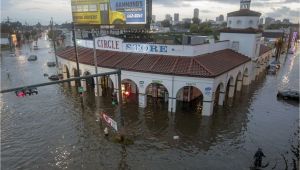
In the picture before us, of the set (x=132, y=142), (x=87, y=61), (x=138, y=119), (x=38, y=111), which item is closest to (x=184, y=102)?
(x=138, y=119)

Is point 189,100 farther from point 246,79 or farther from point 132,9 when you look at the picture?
point 132,9

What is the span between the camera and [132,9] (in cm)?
3369

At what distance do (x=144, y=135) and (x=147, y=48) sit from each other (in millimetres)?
12241

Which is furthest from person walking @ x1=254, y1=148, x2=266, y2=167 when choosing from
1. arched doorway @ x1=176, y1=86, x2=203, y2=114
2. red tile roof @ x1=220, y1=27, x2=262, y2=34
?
red tile roof @ x1=220, y1=27, x2=262, y2=34

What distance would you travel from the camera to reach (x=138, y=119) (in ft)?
86.8

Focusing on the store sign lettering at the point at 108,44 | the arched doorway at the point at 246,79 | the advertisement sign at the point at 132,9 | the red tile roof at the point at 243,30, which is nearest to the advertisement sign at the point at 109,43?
the store sign lettering at the point at 108,44

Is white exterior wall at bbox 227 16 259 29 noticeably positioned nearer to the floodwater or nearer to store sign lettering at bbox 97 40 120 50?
the floodwater

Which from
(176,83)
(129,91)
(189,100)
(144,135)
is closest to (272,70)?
(189,100)

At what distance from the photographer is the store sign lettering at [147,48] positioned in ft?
98.1

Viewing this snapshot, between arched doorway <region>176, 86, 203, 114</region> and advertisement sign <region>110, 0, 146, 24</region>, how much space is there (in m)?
11.0

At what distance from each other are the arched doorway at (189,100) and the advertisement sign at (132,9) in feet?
36.2

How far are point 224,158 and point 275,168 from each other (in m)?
3.62

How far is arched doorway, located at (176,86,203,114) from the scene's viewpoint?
29.5 metres

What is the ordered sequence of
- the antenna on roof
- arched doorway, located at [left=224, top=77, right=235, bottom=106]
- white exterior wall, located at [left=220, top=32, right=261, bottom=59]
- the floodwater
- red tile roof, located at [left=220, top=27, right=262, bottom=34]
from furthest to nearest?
the antenna on roof → white exterior wall, located at [left=220, top=32, right=261, bottom=59] → red tile roof, located at [left=220, top=27, right=262, bottom=34] → arched doorway, located at [left=224, top=77, right=235, bottom=106] → the floodwater
